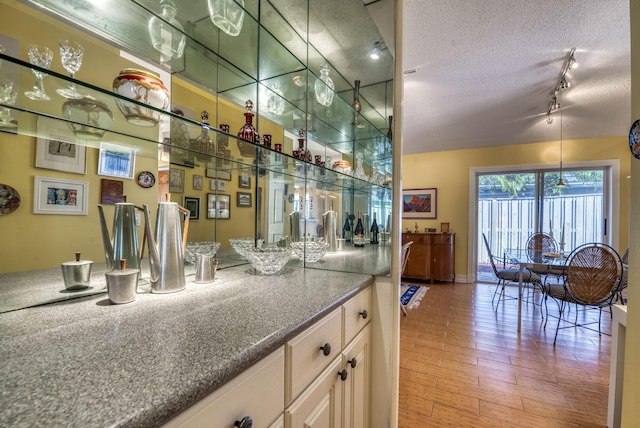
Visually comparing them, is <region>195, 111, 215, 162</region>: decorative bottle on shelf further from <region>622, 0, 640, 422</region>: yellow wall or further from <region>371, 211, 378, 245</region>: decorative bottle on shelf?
<region>622, 0, 640, 422</region>: yellow wall

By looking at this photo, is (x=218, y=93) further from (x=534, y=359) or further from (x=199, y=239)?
(x=534, y=359)

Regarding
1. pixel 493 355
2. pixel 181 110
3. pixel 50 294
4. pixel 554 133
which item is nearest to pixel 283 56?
pixel 181 110

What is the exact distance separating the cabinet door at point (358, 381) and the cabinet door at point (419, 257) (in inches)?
155

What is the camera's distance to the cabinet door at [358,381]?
104cm

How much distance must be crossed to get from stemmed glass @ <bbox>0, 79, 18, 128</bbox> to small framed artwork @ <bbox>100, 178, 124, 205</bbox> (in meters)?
0.25

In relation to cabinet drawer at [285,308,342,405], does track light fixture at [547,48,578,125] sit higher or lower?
higher

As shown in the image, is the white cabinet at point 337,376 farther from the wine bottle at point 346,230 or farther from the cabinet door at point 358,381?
the wine bottle at point 346,230

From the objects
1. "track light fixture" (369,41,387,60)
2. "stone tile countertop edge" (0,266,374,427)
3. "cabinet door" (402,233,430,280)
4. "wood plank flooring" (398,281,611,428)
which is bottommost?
"wood plank flooring" (398,281,611,428)

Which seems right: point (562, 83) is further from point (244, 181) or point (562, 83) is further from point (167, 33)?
point (167, 33)

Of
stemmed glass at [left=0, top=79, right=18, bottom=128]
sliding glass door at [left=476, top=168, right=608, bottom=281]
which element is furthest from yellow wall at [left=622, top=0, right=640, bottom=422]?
sliding glass door at [left=476, top=168, right=608, bottom=281]

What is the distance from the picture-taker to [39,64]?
2.41 ft

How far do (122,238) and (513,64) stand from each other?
318 cm

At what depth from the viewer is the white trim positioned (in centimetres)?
418

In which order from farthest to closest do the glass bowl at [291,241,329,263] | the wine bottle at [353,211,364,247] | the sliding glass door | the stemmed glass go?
1. the sliding glass door
2. the wine bottle at [353,211,364,247]
3. the glass bowl at [291,241,329,263]
4. the stemmed glass
